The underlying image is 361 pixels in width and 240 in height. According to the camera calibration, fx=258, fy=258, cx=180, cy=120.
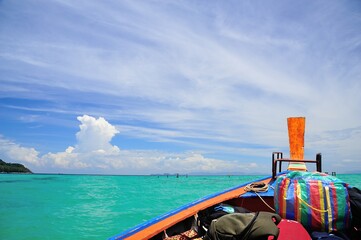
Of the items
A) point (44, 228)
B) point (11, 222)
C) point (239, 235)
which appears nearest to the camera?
point (239, 235)

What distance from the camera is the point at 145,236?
3.15 metres

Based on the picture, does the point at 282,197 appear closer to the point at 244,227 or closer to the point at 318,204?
the point at 318,204

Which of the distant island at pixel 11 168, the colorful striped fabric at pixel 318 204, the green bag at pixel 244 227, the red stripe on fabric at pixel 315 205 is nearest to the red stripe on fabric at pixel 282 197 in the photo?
the colorful striped fabric at pixel 318 204

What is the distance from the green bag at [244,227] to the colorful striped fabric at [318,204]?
1.31 ft

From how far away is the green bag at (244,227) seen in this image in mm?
2201

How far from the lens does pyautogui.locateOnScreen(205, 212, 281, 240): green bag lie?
2.20 m

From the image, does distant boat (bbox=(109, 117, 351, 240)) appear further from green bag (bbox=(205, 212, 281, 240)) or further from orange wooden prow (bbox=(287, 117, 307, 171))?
orange wooden prow (bbox=(287, 117, 307, 171))

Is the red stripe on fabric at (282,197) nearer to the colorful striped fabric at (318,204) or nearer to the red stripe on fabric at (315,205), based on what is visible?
the colorful striped fabric at (318,204)

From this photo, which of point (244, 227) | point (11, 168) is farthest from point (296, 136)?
point (11, 168)

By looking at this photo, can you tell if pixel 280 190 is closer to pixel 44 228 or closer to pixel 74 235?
pixel 74 235

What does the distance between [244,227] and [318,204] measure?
94 centimetres

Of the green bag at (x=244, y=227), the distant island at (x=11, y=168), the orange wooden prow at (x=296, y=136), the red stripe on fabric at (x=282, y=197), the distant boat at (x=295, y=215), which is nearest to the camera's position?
the green bag at (x=244, y=227)

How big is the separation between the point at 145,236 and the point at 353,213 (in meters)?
2.31

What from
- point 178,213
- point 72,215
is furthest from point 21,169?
point 178,213
